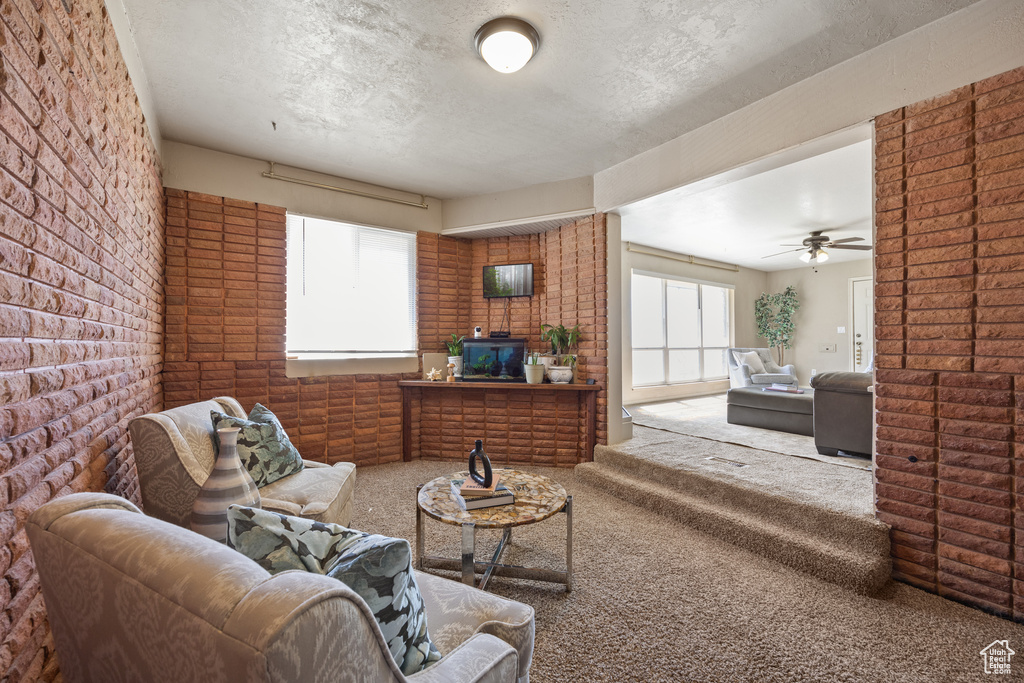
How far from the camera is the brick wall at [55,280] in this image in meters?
1.01

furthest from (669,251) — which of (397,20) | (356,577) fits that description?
(356,577)

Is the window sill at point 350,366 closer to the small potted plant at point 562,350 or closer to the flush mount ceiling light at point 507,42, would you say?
the small potted plant at point 562,350

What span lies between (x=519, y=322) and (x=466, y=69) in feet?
8.93

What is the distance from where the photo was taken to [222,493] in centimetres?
180

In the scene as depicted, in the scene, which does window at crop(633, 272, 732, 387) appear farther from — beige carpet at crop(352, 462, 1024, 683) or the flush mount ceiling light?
the flush mount ceiling light

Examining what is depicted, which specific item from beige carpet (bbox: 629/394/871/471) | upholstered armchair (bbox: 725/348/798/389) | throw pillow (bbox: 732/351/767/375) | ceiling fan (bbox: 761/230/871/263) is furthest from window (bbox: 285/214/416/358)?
ceiling fan (bbox: 761/230/871/263)

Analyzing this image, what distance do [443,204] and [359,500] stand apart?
121 inches

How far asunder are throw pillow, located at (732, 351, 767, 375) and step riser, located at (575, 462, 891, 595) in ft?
12.3

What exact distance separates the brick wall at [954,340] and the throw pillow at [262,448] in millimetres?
3205

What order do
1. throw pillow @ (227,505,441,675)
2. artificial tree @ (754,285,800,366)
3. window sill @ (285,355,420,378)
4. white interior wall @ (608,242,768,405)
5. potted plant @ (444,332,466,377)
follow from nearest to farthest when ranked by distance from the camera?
throw pillow @ (227,505,441,675), window sill @ (285,355,420,378), potted plant @ (444,332,466,377), white interior wall @ (608,242,768,405), artificial tree @ (754,285,800,366)

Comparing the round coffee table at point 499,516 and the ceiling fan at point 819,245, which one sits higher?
the ceiling fan at point 819,245

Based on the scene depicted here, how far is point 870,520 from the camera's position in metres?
2.31

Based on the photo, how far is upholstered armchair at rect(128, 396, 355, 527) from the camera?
6.29 ft

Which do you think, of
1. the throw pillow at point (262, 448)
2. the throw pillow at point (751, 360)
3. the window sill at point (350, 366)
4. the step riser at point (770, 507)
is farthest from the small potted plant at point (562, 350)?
the throw pillow at point (751, 360)
